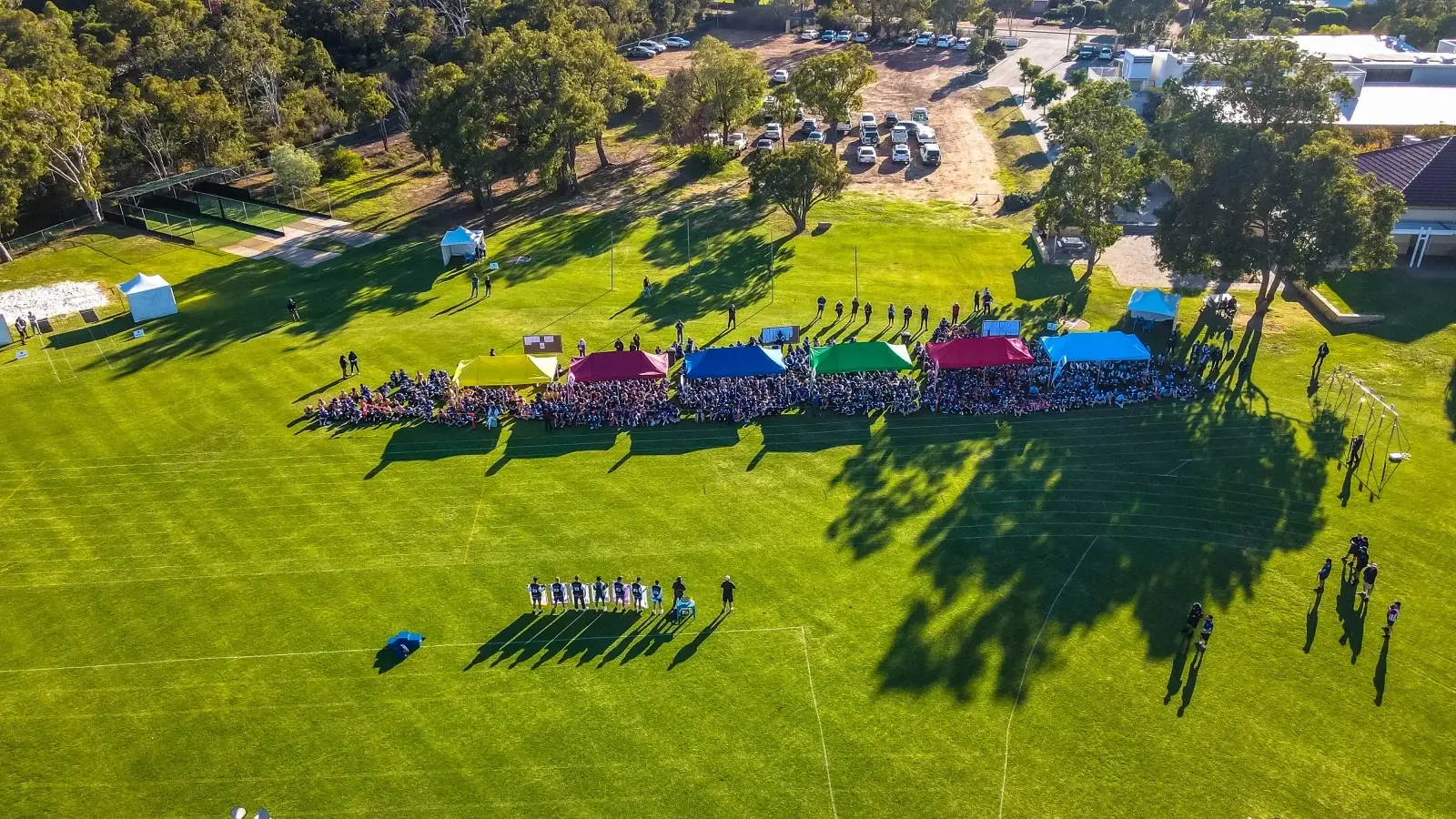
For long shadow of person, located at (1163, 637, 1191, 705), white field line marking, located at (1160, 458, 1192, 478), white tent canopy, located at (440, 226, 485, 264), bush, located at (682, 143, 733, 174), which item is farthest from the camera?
bush, located at (682, 143, 733, 174)

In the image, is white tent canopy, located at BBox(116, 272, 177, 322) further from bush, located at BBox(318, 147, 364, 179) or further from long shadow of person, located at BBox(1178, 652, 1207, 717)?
long shadow of person, located at BBox(1178, 652, 1207, 717)

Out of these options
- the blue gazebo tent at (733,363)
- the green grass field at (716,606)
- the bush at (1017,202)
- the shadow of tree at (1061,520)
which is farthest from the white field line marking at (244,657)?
the bush at (1017,202)

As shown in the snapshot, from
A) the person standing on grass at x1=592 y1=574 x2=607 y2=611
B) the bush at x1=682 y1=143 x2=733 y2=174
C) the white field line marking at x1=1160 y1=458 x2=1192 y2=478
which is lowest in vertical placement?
the white field line marking at x1=1160 y1=458 x2=1192 y2=478

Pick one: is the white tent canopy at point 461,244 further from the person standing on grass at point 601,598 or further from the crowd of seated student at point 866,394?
the person standing on grass at point 601,598

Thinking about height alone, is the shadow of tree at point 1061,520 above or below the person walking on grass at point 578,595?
below

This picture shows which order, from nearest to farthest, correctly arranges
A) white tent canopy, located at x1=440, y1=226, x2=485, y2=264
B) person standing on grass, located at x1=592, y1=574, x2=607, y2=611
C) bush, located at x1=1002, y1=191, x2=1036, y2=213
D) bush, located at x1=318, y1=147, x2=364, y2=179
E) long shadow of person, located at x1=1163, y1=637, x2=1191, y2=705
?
long shadow of person, located at x1=1163, y1=637, x2=1191, y2=705 → person standing on grass, located at x1=592, y1=574, x2=607, y2=611 → white tent canopy, located at x1=440, y1=226, x2=485, y2=264 → bush, located at x1=1002, y1=191, x2=1036, y2=213 → bush, located at x1=318, y1=147, x2=364, y2=179

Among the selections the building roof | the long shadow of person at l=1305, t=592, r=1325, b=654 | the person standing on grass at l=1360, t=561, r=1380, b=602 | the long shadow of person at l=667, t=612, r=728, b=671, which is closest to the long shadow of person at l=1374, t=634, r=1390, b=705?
the person standing on grass at l=1360, t=561, r=1380, b=602

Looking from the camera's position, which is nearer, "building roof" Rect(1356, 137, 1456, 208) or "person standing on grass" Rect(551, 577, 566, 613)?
"person standing on grass" Rect(551, 577, 566, 613)
